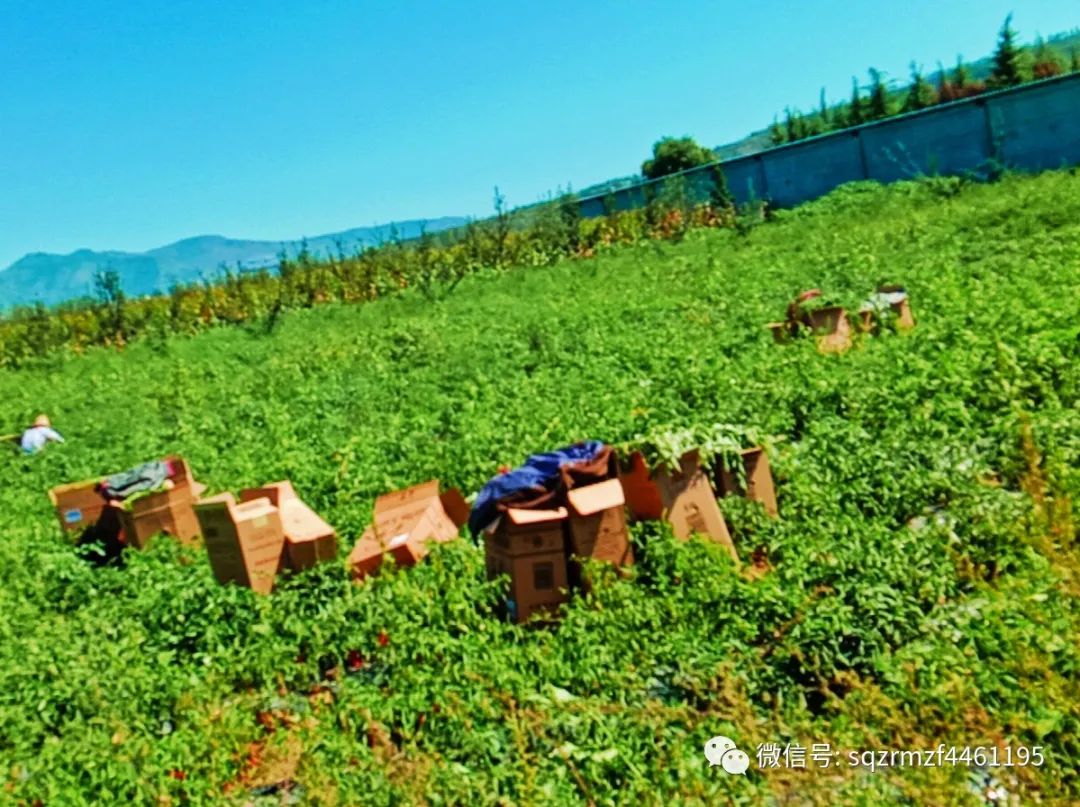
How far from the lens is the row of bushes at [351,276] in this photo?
19438 mm

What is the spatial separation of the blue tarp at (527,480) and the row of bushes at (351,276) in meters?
13.9

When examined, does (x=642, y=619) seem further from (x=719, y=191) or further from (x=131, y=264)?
(x=131, y=264)

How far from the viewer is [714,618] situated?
3625 millimetres

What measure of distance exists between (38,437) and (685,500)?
25.7ft

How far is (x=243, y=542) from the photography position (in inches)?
182

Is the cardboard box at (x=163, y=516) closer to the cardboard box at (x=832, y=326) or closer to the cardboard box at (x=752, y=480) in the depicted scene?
the cardboard box at (x=752, y=480)

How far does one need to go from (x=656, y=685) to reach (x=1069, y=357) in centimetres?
391

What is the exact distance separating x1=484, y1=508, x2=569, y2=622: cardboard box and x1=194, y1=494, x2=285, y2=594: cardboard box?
133 centimetres

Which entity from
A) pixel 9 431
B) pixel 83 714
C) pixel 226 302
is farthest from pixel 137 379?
pixel 83 714

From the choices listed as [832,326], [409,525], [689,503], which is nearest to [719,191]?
[832,326]

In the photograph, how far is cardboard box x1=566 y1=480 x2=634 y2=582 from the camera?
4062 mm

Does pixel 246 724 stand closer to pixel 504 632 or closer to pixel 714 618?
pixel 504 632

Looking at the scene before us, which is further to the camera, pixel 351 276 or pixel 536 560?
pixel 351 276

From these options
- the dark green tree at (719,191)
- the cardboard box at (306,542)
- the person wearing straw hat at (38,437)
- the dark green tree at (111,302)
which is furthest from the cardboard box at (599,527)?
the dark green tree at (719,191)
